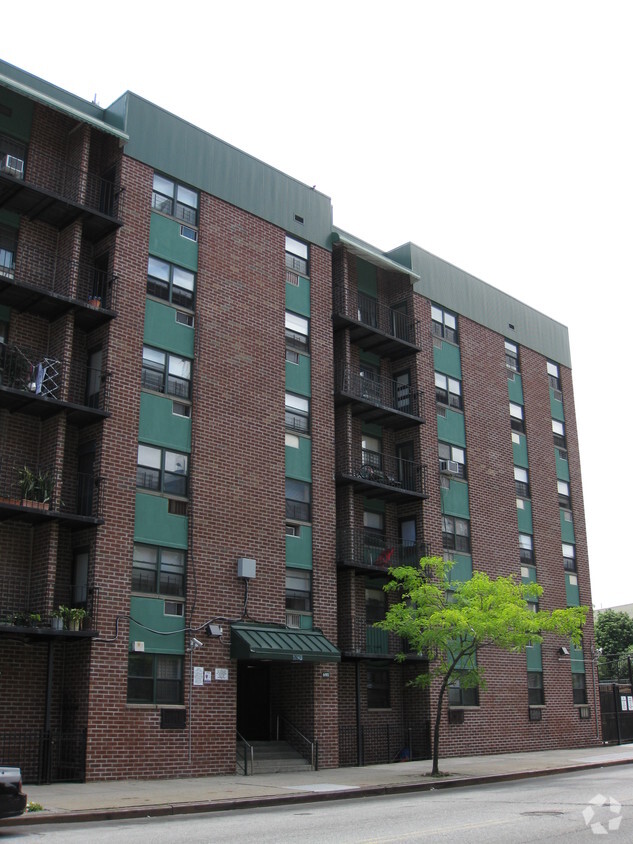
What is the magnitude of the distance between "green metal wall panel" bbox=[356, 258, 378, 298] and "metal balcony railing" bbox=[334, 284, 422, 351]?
325 mm

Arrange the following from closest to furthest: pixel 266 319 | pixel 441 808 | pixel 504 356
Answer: pixel 441 808 → pixel 266 319 → pixel 504 356

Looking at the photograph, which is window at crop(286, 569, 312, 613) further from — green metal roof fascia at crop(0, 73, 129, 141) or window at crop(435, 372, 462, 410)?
green metal roof fascia at crop(0, 73, 129, 141)

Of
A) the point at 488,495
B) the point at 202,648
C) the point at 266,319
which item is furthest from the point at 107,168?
the point at 488,495

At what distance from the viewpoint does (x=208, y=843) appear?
11.8 m

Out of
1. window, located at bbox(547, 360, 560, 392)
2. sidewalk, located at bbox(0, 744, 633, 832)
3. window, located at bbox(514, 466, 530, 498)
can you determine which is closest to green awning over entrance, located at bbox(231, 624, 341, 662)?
sidewalk, located at bbox(0, 744, 633, 832)

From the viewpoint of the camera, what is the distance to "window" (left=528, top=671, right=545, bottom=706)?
34.8 meters

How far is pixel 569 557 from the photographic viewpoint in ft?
130

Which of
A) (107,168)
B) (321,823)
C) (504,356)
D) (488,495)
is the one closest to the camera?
(321,823)

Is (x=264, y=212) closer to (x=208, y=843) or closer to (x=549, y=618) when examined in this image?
(x=549, y=618)

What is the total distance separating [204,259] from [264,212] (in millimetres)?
3578

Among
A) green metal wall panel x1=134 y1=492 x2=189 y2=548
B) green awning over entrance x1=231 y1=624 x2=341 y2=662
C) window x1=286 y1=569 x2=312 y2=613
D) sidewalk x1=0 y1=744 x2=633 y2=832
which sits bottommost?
sidewalk x1=0 y1=744 x2=633 y2=832

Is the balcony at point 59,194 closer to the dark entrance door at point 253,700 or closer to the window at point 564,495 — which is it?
the dark entrance door at point 253,700

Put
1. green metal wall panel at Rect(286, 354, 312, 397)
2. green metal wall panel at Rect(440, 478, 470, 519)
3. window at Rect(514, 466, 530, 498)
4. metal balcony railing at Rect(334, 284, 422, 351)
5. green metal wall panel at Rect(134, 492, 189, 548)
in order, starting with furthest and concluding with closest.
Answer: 1. window at Rect(514, 466, 530, 498)
2. green metal wall panel at Rect(440, 478, 470, 519)
3. metal balcony railing at Rect(334, 284, 422, 351)
4. green metal wall panel at Rect(286, 354, 312, 397)
5. green metal wall panel at Rect(134, 492, 189, 548)

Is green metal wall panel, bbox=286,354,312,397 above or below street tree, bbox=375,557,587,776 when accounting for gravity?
above
